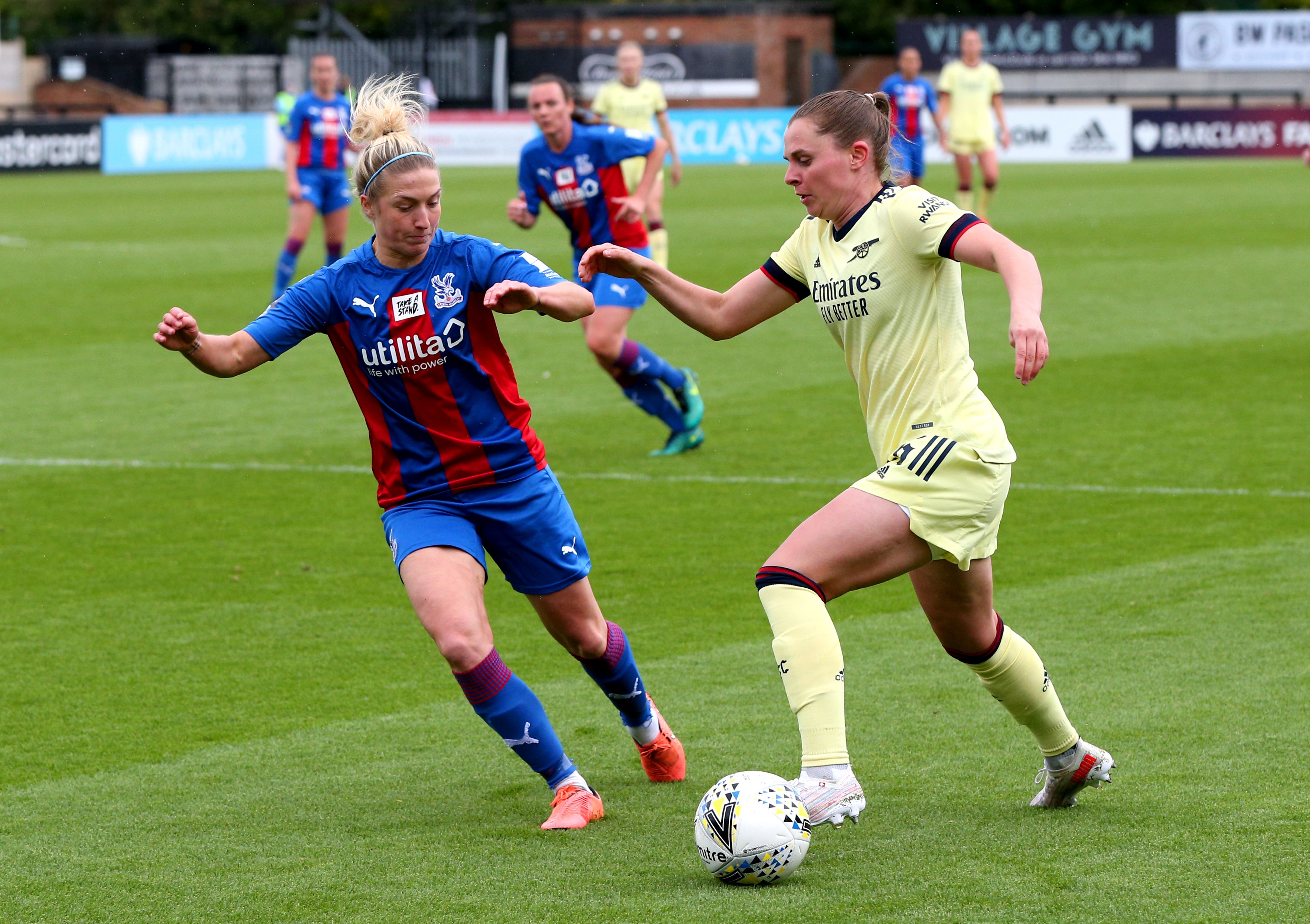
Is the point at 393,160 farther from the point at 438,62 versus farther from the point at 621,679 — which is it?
the point at 438,62

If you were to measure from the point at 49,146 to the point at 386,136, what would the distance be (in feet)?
120

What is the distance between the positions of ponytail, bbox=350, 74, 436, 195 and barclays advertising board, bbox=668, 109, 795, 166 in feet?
119

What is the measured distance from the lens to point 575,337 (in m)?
15.2

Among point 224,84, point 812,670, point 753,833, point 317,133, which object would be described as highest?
point 224,84

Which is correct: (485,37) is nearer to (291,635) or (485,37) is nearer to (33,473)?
(33,473)

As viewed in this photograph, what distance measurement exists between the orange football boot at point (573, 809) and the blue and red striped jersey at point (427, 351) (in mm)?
841

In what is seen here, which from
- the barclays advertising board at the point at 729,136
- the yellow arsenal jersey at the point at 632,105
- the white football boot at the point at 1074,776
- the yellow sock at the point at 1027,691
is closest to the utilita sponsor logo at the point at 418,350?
the yellow sock at the point at 1027,691

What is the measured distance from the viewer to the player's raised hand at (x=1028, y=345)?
3.88 m

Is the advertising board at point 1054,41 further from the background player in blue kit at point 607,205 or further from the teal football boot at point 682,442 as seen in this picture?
the teal football boot at point 682,442

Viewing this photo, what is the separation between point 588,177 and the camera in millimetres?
10023

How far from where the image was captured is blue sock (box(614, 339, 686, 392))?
32.5ft

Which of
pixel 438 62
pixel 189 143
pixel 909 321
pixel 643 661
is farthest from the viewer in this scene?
pixel 438 62

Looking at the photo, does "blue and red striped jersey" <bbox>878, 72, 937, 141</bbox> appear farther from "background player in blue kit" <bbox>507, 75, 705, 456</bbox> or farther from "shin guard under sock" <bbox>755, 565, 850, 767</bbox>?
"shin guard under sock" <bbox>755, 565, 850, 767</bbox>

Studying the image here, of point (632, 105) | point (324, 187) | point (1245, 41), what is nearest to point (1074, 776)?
point (324, 187)
